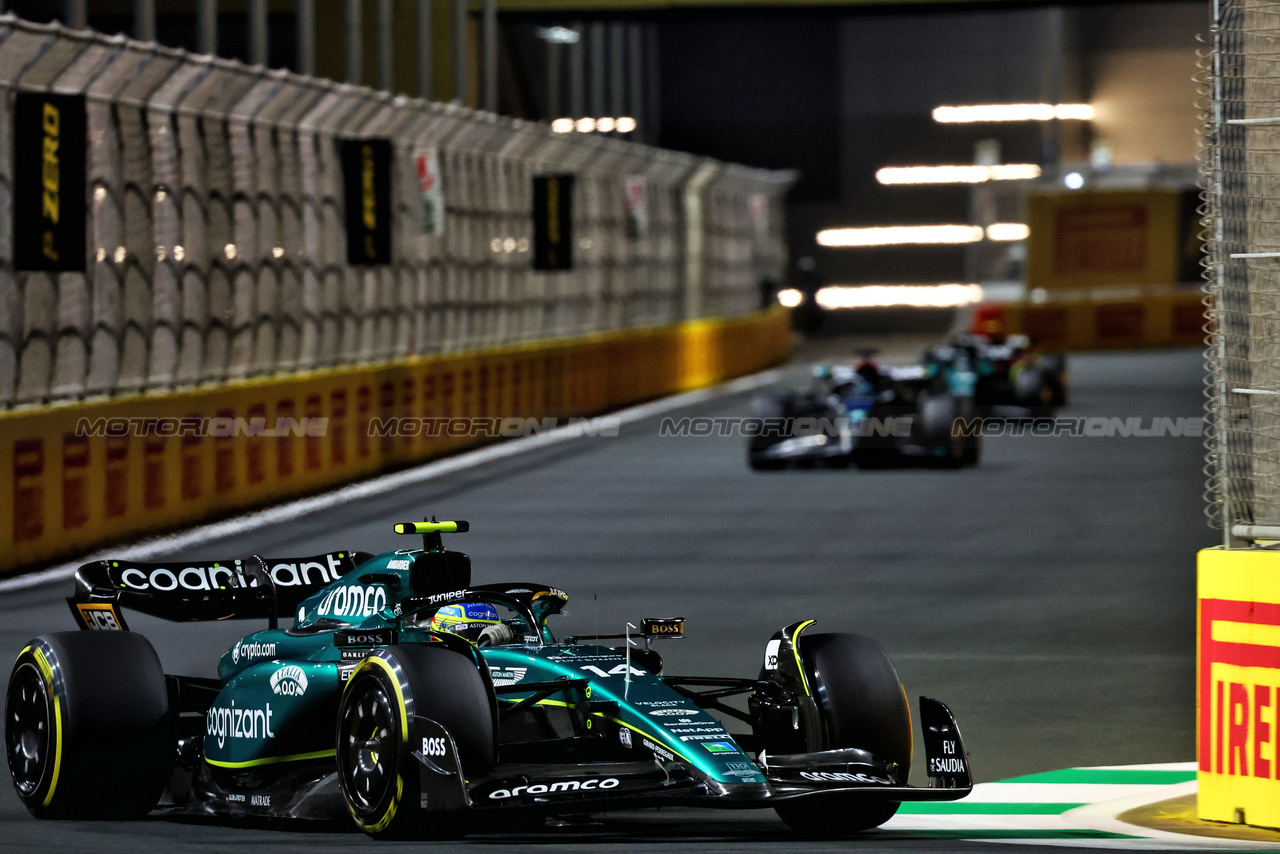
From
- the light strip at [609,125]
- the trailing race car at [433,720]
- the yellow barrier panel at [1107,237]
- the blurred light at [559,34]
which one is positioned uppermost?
the blurred light at [559,34]

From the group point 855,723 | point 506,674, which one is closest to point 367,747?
point 506,674

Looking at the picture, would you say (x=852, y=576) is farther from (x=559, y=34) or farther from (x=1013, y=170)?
(x=1013, y=170)

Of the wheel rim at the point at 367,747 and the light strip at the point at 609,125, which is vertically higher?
the light strip at the point at 609,125

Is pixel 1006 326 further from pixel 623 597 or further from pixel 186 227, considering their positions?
pixel 623 597

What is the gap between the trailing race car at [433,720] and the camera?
700 centimetres

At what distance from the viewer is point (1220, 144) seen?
8.01 metres

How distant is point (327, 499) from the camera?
2017 cm

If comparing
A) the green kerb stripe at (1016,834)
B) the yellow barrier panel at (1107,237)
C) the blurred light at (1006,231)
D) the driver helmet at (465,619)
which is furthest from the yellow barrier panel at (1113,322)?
the driver helmet at (465,619)

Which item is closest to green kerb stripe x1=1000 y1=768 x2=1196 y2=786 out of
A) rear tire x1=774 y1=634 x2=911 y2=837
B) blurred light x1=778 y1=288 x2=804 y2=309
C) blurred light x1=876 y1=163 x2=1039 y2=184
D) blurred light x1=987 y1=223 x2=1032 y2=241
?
rear tire x1=774 y1=634 x2=911 y2=837

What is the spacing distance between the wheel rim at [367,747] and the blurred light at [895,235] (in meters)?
51.3

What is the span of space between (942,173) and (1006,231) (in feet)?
14.8

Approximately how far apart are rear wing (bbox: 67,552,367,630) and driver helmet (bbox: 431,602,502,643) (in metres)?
1.01

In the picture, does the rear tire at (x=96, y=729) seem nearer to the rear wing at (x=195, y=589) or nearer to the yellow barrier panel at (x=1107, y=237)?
the rear wing at (x=195, y=589)

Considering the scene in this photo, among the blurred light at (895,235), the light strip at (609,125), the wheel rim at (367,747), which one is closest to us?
the wheel rim at (367,747)
